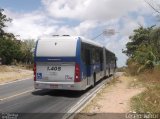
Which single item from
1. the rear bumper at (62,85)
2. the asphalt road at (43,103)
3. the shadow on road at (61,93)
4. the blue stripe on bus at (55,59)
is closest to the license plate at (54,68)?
the blue stripe on bus at (55,59)

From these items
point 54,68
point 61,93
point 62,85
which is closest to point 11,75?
point 61,93

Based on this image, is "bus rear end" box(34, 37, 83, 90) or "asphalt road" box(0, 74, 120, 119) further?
"bus rear end" box(34, 37, 83, 90)

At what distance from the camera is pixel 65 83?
806 inches

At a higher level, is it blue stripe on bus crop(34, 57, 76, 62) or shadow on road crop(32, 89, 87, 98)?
blue stripe on bus crop(34, 57, 76, 62)

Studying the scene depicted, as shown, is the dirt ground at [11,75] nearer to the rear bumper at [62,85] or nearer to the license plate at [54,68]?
the rear bumper at [62,85]

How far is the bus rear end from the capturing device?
20439mm

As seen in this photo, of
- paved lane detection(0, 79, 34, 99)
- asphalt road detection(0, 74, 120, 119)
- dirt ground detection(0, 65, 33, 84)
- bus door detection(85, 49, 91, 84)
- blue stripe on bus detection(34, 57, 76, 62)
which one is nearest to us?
asphalt road detection(0, 74, 120, 119)

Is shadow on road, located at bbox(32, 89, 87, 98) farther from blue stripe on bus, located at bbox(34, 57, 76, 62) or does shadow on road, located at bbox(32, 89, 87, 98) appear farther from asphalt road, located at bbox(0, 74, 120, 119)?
blue stripe on bus, located at bbox(34, 57, 76, 62)

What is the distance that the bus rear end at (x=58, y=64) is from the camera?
805 inches

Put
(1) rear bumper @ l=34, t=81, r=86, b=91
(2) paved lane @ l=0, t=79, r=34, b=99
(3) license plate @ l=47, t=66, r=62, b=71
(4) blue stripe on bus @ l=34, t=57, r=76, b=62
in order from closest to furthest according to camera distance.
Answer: (1) rear bumper @ l=34, t=81, r=86, b=91 → (4) blue stripe on bus @ l=34, t=57, r=76, b=62 → (3) license plate @ l=47, t=66, r=62, b=71 → (2) paved lane @ l=0, t=79, r=34, b=99

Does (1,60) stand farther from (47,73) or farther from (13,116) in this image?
(13,116)

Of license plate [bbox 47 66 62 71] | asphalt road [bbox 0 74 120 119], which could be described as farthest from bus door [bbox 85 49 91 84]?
license plate [bbox 47 66 62 71]

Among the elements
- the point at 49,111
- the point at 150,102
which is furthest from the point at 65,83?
the point at 150,102

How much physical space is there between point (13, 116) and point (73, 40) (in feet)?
25.4
